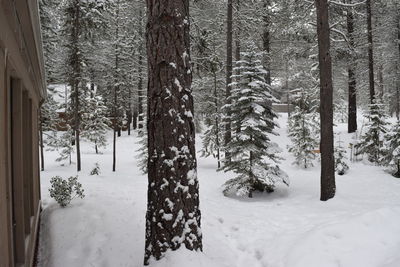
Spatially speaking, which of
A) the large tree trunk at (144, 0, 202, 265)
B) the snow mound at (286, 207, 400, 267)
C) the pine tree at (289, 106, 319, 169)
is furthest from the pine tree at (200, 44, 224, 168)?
the large tree trunk at (144, 0, 202, 265)

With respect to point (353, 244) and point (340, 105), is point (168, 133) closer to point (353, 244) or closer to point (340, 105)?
point (353, 244)

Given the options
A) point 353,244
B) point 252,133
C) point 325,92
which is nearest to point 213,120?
point 252,133

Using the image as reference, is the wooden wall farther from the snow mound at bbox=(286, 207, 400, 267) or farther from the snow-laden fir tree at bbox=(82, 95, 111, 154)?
the snow-laden fir tree at bbox=(82, 95, 111, 154)

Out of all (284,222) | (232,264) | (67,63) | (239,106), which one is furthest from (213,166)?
(232,264)

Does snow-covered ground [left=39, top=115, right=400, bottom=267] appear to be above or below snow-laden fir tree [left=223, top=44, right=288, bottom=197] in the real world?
below

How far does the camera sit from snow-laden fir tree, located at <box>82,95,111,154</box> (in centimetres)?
2562

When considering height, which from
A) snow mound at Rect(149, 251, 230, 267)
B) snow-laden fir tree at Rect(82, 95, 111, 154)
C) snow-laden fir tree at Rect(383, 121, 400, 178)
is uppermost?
snow-laden fir tree at Rect(82, 95, 111, 154)

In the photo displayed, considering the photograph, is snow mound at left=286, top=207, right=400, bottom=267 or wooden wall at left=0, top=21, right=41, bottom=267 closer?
wooden wall at left=0, top=21, right=41, bottom=267

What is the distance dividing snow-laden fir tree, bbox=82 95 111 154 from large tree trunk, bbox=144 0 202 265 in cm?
2204

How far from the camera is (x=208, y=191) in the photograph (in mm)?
10688

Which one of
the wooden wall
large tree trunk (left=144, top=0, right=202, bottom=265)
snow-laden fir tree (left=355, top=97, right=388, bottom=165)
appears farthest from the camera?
snow-laden fir tree (left=355, top=97, right=388, bottom=165)

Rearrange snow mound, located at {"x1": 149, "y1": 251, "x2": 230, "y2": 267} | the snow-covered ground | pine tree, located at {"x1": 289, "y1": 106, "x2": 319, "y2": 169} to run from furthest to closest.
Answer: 1. pine tree, located at {"x1": 289, "y1": 106, "x2": 319, "y2": 169}
2. the snow-covered ground
3. snow mound, located at {"x1": 149, "y1": 251, "x2": 230, "y2": 267}

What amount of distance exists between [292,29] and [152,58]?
13.9m

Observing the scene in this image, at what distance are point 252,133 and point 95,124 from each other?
18803mm
